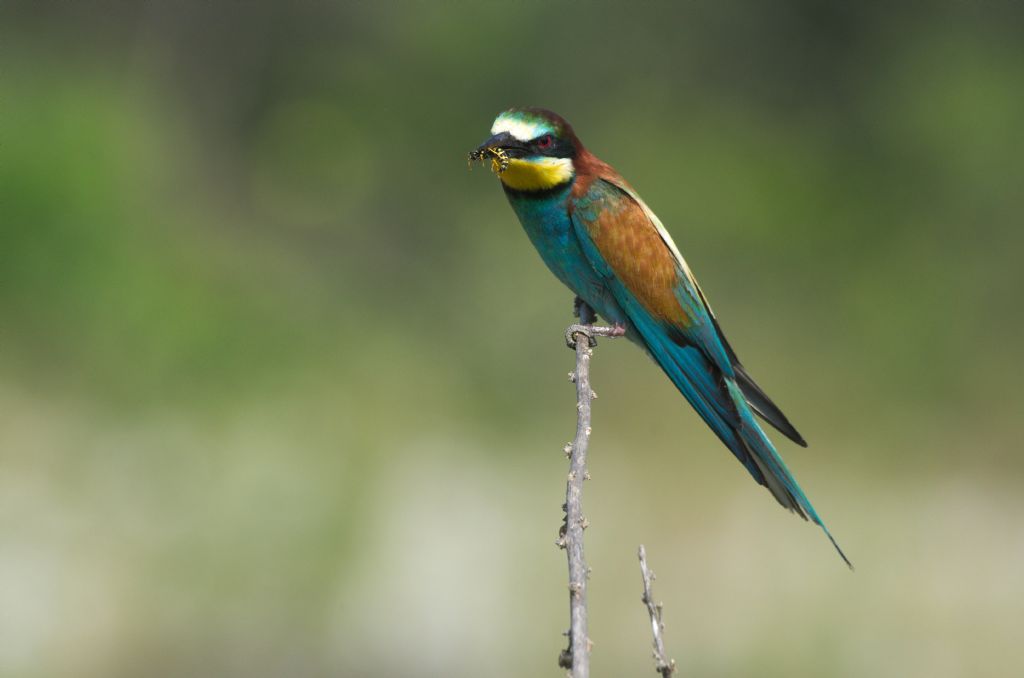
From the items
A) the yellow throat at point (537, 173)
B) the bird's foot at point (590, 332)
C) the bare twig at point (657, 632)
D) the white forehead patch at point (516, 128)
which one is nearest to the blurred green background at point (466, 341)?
the bird's foot at point (590, 332)

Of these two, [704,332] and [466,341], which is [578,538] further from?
[466,341]

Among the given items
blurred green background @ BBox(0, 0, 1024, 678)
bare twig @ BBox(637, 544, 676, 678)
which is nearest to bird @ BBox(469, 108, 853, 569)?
bare twig @ BBox(637, 544, 676, 678)

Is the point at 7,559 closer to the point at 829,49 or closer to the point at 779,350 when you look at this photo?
the point at 779,350

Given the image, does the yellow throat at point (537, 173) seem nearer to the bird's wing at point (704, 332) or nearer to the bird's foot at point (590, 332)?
the bird's wing at point (704, 332)

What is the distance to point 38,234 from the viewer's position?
475cm

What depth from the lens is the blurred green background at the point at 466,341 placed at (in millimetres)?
4164

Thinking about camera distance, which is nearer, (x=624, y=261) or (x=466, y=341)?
(x=624, y=261)

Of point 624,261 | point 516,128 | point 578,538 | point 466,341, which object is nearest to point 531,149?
point 516,128

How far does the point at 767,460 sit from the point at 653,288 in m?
0.36

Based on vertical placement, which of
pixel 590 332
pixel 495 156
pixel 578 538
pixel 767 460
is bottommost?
pixel 578 538

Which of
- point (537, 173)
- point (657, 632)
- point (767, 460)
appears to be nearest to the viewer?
point (657, 632)

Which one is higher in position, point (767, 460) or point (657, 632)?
point (767, 460)

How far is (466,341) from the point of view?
16.8ft

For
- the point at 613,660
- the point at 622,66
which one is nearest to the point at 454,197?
the point at 622,66
